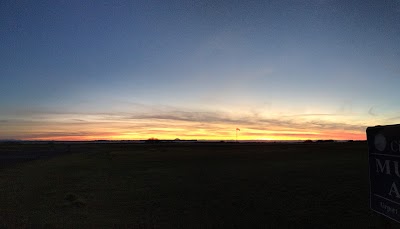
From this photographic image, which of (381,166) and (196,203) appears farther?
(196,203)

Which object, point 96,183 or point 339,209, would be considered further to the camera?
point 96,183

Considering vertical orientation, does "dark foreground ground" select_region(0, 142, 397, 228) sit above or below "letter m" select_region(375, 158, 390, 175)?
below

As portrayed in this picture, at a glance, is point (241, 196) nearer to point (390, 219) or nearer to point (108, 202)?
point (108, 202)

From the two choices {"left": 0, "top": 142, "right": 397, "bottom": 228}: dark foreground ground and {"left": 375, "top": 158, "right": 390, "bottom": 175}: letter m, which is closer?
{"left": 375, "top": 158, "right": 390, "bottom": 175}: letter m

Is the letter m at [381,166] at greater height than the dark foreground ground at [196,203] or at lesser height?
greater

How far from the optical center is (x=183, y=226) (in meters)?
9.20

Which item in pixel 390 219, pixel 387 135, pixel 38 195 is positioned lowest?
pixel 38 195

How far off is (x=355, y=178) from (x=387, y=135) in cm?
1451

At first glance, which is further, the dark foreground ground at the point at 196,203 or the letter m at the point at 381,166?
the dark foreground ground at the point at 196,203

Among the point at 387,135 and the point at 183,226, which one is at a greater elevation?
the point at 387,135

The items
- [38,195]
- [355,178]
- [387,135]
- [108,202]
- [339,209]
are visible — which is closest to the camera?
[387,135]

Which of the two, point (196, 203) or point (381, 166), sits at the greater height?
point (381, 166)

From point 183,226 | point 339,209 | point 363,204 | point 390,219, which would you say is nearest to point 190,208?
point 183,226

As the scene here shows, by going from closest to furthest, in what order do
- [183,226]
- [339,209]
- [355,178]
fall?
1. [183,226]
2. [339,209]
3. [355,178]
